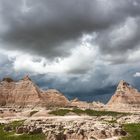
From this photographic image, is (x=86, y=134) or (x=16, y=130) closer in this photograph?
(x=86, y=134)

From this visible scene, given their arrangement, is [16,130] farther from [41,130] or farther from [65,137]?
[65,137]

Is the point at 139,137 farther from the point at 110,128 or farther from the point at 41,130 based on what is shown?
the point at 41,130

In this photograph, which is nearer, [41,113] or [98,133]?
[98,133]

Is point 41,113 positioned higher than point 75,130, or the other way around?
point 41,113

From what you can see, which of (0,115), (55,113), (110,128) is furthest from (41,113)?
(110,128)

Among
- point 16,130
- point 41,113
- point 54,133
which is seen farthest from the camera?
point 41,113

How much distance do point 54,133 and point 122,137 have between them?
14.1 m

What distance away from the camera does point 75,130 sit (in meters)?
88.1

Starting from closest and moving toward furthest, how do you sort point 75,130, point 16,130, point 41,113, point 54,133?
point 54,133
point 75,130
point 16,130
point 41,113

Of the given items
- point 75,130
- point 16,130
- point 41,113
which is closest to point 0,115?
point 41,113

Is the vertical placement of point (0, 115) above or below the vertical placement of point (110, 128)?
above

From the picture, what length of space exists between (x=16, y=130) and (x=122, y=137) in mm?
26969

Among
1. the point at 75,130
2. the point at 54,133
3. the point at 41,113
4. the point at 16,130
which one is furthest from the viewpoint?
the point at 41,113

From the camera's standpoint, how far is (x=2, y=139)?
295 feet
